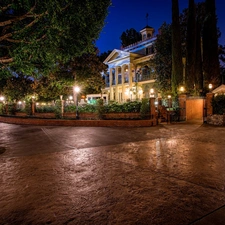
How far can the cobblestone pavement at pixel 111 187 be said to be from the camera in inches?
102

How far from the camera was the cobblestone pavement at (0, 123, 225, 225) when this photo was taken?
260cm

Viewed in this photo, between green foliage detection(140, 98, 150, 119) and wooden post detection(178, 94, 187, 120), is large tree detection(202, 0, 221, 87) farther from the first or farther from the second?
green foliage detection(140, 98, 150, 119)

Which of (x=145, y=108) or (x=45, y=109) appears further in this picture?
(x=45, y=109)

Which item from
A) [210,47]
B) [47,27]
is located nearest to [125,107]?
[47,27]

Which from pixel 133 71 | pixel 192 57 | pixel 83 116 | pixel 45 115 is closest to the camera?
pixel 83 116

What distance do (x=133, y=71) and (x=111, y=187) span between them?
30.7 metres

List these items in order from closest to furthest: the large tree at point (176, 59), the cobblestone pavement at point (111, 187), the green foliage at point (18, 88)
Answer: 1. the cobblestone pavement at point (111, 187)
2. the large tree at point (176, 59)
3. the green foliage at point (18, 88)

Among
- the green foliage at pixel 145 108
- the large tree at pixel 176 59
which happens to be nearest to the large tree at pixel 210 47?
the large tree at pixel 176 59

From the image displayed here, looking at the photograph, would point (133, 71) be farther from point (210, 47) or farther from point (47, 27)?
point (47, 27)

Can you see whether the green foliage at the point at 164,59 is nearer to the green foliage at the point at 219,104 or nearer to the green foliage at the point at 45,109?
the green foliage at the point at 219,104

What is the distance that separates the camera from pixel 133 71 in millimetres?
32688

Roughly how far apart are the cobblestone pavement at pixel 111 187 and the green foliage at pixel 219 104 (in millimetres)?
7975

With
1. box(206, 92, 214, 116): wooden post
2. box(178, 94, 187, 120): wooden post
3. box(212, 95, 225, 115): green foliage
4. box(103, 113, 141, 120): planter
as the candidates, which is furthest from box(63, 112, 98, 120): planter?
box(212, 95, 225, 115): green foliage

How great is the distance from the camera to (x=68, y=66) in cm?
2367
